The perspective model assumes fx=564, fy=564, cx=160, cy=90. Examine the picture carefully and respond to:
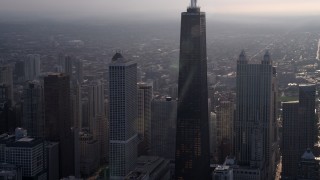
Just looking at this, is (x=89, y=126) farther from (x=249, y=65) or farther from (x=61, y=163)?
(x=249, y=65)

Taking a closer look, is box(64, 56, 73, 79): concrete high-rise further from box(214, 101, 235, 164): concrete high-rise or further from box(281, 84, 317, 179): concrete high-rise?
box(281, 84, 317, 179): concrete high-rise

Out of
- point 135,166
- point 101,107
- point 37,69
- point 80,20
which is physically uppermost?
point 80,20

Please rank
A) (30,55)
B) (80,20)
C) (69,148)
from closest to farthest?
1. (80,20)
2. (69,148)
3. (30,55)

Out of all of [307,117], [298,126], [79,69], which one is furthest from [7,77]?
[307,117]

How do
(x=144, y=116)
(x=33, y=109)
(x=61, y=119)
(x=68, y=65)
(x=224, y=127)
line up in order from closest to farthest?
(x=61, y=119), (x=33, y=109), (x=144, y=116), (x=68, y=65), (x=224, y=127)

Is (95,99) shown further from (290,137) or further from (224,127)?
(290,137)

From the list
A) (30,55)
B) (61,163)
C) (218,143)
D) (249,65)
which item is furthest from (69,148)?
(249,65)

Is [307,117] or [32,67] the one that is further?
[32,67]
